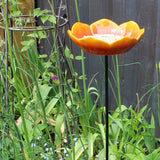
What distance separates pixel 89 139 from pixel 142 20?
0.80m

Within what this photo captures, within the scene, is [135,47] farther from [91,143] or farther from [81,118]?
[91,143]

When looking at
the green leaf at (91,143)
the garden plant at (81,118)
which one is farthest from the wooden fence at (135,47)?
the green leaf at (91,143)

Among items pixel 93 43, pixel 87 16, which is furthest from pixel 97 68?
pixel 93 43

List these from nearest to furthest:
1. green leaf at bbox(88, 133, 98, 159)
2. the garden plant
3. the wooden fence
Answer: the garden plant < green leaf at bbox(88, 133, 98, 159) < the wooden fence

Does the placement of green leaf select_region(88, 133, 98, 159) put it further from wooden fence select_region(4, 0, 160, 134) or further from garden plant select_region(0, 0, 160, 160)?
wooden fence select_region(4, 0, 160, 134)

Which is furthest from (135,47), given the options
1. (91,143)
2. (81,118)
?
(91,143)

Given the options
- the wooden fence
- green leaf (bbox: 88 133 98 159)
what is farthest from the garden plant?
the wooden fence

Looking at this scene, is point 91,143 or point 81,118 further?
point 81,118

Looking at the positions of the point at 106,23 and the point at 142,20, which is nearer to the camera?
the point at 106,23

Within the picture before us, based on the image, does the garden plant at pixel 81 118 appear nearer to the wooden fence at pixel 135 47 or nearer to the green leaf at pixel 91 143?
the green leaf at pixel 91 143

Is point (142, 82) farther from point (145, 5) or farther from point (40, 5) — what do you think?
point (40, 5)

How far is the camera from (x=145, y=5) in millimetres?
1599

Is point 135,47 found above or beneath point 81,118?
above

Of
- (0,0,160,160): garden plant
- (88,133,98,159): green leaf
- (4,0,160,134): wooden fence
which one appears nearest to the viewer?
(0,0,160,160): garden plant
